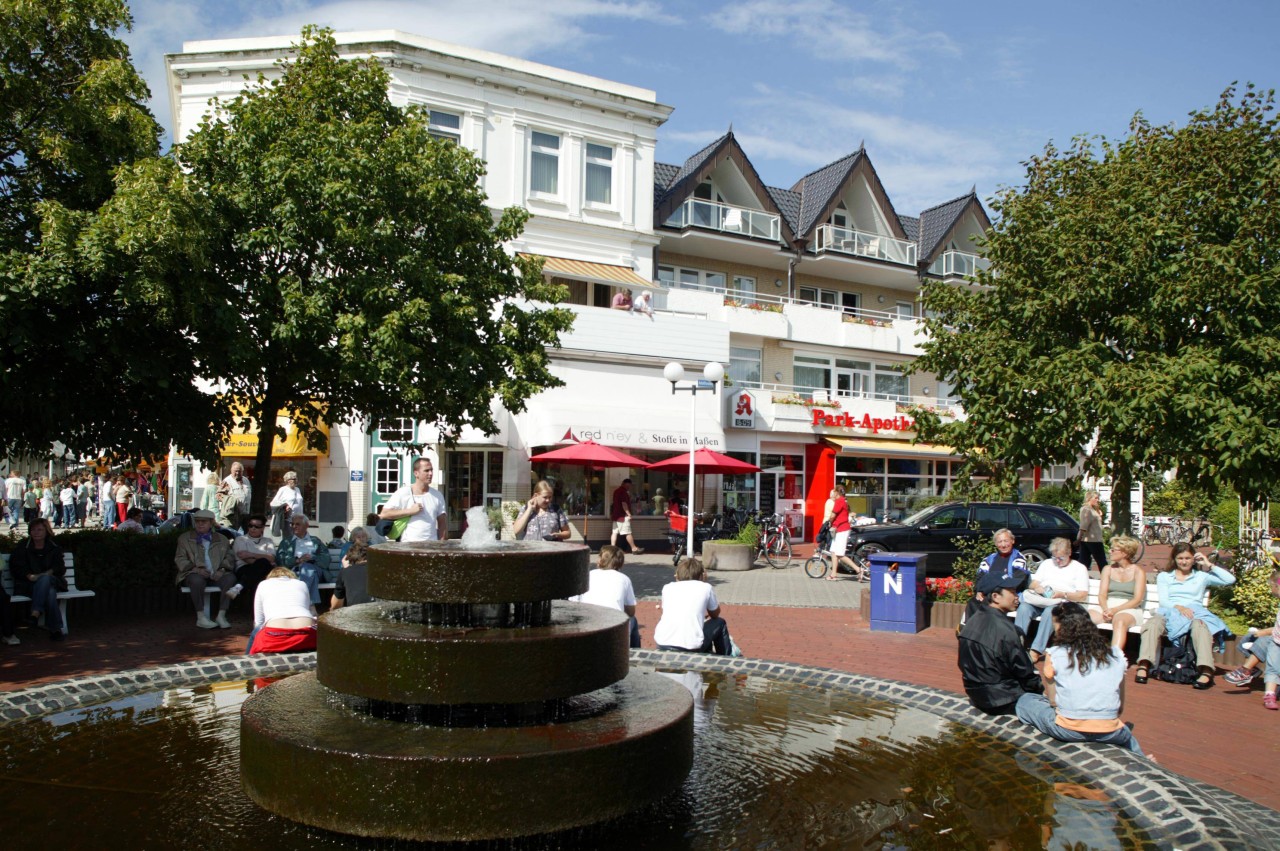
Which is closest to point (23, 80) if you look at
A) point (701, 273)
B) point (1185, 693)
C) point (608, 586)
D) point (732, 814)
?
point (608, 586)

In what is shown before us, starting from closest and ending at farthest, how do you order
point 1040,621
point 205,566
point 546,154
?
point 1040,621 → point 205,566 → point 546,154

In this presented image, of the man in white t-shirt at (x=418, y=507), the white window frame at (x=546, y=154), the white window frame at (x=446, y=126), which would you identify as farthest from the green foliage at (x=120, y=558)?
the white window frame at (x=546, y=154)

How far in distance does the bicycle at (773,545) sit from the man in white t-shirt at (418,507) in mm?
12069

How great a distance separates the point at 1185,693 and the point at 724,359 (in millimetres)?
20844

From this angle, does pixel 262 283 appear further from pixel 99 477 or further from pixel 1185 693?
pixel 99 477

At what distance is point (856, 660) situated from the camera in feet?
33.6

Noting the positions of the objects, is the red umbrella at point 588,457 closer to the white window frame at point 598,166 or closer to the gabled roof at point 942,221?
the white window frame at point 598,166

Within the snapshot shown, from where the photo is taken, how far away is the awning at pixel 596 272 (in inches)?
1049

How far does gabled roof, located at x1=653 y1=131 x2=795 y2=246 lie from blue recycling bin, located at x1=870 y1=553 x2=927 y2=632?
2031cm

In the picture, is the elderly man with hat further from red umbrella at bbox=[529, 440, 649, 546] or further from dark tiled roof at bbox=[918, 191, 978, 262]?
dark tiled roof at bbox=[918, 191, 978, 262]

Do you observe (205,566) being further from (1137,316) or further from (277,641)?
(1137,316)

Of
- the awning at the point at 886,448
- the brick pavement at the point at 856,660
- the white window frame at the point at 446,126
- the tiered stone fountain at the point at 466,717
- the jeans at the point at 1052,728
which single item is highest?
the white window frame at the point at 446,126

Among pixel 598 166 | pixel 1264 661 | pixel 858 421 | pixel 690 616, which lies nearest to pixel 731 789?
pixel 690 616

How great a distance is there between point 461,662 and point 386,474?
22.0 metres
